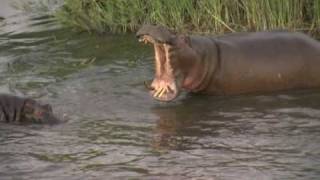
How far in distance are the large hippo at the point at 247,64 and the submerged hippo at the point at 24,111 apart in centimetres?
97

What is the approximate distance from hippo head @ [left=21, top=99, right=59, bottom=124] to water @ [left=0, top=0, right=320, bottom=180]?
0.08 metres

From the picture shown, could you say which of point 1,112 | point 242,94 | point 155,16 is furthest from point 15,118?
point 155,16

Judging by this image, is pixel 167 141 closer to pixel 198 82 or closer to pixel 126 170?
pixel 126 170

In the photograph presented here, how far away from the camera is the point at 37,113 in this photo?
6656 millimetres

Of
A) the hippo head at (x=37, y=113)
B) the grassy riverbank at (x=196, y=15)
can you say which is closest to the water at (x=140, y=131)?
the hippo head at (x=37, y=113)

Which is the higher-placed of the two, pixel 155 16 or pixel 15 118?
pixel 155 16

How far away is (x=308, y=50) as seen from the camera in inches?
302

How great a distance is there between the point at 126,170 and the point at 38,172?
1.78 feet

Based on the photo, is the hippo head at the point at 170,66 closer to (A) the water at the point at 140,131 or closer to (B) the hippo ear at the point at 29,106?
(A) the water at the point at 140,131

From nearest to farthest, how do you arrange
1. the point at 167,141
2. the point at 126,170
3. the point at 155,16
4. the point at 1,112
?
the point at 126,170 < the point at 167,141 < the point at 1,112 < the point at 155,16

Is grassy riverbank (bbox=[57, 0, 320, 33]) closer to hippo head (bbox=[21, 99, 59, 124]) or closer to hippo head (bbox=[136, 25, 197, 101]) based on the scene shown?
hippo head (bbox=[136, 25, 197, 101])

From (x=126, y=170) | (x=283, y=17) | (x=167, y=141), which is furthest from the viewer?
(x=283, y=17)

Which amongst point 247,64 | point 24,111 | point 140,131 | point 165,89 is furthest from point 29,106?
point 247,64

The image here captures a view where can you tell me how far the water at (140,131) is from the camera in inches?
216
